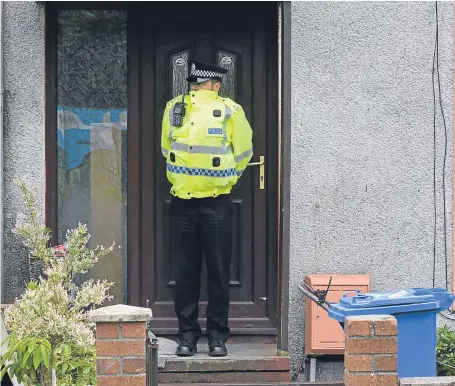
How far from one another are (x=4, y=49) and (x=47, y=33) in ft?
1.21

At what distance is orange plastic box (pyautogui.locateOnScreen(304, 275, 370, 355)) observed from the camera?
7.33m

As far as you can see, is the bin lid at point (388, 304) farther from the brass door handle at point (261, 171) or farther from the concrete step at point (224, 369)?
the brass door handle at point (261, 171)

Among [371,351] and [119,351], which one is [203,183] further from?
[371,351]

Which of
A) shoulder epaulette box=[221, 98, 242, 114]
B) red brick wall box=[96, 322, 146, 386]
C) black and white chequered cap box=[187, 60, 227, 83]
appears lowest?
red brick wall box=[96, 322, 146, 386]

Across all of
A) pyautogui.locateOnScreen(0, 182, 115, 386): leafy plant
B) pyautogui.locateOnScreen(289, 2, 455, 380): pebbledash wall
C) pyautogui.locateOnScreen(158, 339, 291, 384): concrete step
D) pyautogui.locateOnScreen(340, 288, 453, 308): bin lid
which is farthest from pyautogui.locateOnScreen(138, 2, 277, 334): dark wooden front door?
pyautogui.locateOnScreen(340, 288, 453, 308): bin lid

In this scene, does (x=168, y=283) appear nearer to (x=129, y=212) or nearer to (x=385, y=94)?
(x=129, y=212)

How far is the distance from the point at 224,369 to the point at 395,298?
56.3 inches

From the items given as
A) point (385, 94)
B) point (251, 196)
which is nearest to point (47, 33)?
point (251, 196)

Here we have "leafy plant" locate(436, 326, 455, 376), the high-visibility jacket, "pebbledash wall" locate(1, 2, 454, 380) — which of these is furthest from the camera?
"pebbledash wall" locate(1, 2, 454, 380)

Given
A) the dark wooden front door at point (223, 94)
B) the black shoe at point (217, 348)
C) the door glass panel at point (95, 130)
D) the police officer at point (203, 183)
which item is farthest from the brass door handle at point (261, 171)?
the black shoe at point (217, 348)

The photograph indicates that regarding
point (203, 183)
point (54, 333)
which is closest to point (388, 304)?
point (203, 183)

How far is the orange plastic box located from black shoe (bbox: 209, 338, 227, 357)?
64 cm

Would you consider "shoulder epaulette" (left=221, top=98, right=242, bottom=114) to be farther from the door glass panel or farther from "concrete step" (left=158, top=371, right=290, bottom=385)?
"concrete step" (left=158, top=371, right=290, bottom=385)

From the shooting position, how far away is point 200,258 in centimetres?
732
